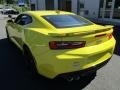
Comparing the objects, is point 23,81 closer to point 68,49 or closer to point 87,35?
point 68,49

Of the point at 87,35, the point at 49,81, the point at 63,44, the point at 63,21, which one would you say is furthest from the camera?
the point at 63,21

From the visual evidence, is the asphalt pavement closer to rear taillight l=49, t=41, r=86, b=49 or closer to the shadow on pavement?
the shadow on pavement

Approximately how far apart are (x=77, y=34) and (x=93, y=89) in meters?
1.23

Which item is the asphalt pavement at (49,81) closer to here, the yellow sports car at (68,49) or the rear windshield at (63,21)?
the yellow sports car at (68,49)

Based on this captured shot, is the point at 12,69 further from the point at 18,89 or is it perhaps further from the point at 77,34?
the point at 77,34

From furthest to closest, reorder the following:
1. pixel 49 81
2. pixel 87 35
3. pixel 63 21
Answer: pixel 63 21 → pixel 49 81 → pixel 87 35

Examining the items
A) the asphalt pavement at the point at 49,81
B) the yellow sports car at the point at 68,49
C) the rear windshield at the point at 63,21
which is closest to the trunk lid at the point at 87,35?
Result: the yellow sports car at the point at 68,49

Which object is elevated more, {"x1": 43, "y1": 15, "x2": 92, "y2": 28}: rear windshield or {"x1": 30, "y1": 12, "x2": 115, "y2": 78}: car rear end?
{"x1": 43, "y1": 15, "x2": 92, "y2": 28}: rear windshield

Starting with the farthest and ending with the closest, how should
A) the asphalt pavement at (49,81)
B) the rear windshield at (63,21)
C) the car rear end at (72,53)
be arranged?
1. the rear windshield at (63,21)
2. the asphalt pavement at (49,81)
3. the car rear end at (72,53)

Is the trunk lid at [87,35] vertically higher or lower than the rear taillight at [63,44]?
higher

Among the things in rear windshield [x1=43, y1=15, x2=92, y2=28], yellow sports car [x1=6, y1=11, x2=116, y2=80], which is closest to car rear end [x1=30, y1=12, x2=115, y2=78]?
yellow sports car [x1=6, y1=11, x2=116, y2=80]

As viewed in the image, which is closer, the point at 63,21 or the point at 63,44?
the point at 63,44

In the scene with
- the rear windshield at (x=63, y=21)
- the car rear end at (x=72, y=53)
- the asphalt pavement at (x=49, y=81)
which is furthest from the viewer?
the rear windshield at (x=63, y=21)

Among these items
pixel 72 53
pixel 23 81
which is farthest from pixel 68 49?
pixel 23 81
